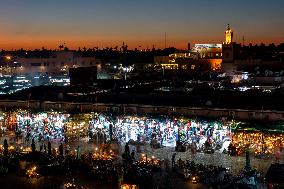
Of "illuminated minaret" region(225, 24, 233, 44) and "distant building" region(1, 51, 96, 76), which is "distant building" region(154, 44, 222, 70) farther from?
"distant building" region(1, 51, 96, 76)

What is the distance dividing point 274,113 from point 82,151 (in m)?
10.2

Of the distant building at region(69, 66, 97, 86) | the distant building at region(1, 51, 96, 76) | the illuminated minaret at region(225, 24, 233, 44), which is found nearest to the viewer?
the distant building at region(69, 66, 97, 86)

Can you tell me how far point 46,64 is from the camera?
71125mm

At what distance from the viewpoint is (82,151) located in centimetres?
2436

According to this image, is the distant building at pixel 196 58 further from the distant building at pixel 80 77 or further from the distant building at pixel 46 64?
the distant building at pixel 80 77

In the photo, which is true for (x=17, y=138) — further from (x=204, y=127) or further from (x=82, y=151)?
(x=204, y=127)

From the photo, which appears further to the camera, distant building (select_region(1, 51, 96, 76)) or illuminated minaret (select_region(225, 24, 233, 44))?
distant building (select_region(1, 51, 96, 76))

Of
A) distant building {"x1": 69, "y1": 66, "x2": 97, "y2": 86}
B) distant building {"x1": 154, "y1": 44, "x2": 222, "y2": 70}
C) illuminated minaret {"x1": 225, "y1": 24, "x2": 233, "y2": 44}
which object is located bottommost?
distant building {"x1": 69, "y1": 66, "x2": 97, "y2": 86}

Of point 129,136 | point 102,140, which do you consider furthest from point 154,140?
point 102,140

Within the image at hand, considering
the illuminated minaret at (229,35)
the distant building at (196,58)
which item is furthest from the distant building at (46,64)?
the illuminated minaret at (229,35)

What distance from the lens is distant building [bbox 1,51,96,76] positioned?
6950 centimetres

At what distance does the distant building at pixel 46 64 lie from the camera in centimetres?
6950

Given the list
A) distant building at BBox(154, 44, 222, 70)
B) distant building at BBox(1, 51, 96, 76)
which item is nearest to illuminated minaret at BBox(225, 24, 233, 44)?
distant building at BBox(154, 44, 222, 70)

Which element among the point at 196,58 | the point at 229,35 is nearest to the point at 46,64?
the point at 196,58
